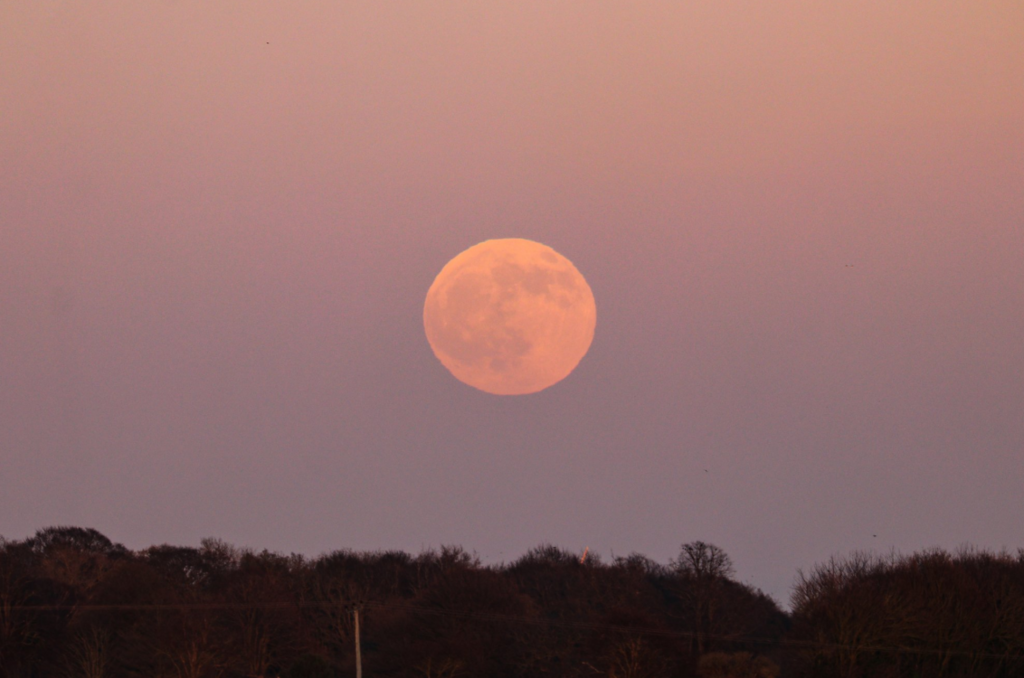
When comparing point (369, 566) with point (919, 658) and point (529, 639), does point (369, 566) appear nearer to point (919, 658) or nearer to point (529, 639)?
point (529, 639)

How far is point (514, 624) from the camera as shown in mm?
95375

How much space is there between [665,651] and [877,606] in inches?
615

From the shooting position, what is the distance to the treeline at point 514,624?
75875 mm

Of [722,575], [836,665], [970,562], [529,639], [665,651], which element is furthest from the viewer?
[722,575]

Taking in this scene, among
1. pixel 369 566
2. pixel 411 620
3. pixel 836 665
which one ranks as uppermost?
pixel 369 566

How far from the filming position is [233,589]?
101812mm

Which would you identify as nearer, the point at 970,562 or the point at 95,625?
the point at 95,625

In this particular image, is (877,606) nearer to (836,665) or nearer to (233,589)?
(836,665)

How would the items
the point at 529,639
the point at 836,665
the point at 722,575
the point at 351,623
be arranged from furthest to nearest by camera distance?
the point at 722,575
the point at 351,623
the point at 529,639
the point at 836,665

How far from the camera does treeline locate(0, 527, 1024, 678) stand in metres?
75.9

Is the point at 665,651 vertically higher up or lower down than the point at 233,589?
lower down

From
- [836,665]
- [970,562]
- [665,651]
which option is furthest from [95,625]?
[970,562]

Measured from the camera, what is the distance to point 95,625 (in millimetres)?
93938

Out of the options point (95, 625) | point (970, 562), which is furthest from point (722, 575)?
point (95, 625)
